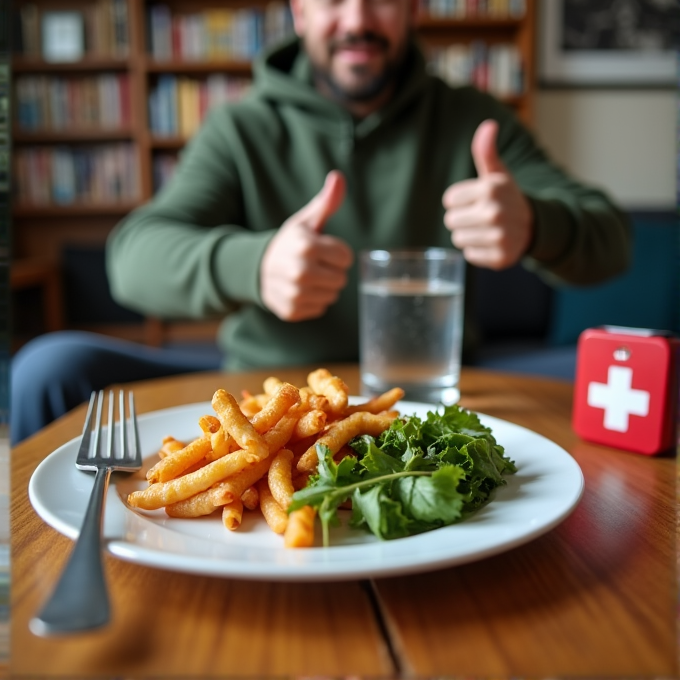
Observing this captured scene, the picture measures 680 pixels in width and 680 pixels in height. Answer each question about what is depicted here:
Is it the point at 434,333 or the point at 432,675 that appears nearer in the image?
the point at 432,675

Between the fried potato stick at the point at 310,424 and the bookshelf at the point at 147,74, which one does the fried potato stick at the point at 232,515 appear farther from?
the bookshelf at the point at 147,74

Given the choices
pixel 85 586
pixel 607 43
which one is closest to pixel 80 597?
pixel 85 586

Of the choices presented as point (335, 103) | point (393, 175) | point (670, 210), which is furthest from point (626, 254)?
point (670, 210)

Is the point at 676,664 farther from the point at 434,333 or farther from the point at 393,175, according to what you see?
the point at 393,175

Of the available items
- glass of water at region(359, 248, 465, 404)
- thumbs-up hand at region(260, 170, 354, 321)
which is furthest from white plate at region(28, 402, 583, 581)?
thumbs-up hand at region(260, 170, 354, 321)

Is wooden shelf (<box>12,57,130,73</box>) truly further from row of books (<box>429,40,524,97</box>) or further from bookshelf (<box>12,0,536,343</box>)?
row of books (<box>429,40,524,97</box>)
